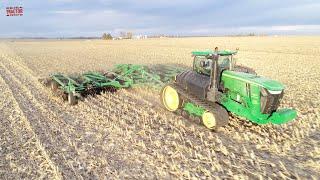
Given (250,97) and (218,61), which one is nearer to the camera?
(250,97)

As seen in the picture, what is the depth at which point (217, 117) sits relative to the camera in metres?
8.81

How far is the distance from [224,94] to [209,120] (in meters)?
0.76

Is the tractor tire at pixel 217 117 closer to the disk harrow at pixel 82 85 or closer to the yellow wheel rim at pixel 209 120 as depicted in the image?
the yellow wheel rim at pixel 209 120

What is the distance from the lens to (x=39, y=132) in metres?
9.43

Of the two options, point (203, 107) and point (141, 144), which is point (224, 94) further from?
point (141, 144)

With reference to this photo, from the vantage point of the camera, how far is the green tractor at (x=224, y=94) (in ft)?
27.7

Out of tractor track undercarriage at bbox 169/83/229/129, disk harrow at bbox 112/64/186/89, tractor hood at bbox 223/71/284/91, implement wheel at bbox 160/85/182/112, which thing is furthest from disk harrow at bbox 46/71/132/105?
tractor hood at bbox 223/71/284/91

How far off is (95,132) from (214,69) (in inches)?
134

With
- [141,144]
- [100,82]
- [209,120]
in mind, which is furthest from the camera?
[100,82]

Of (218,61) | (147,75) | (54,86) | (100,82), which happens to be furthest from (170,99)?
(54,86)

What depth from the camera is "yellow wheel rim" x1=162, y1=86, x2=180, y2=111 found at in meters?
10.9

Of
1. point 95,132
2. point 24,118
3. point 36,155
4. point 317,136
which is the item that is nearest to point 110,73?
point 24,118

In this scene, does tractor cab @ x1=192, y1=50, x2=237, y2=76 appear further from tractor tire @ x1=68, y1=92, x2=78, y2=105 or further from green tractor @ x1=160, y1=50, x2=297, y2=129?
tractor tire @ x1=68, y1=92, x2=78, y2=105

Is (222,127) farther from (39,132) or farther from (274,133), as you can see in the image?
(39,132)
